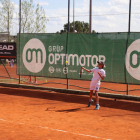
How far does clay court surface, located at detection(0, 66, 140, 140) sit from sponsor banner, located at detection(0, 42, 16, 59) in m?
3.14

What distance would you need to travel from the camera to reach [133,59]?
998 centimetres

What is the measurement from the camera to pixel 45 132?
6188 mm

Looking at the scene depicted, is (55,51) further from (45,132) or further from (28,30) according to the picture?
(28,30)

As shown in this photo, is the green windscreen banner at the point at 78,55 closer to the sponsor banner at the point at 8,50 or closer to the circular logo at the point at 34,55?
the circular logo at the point at 34,55

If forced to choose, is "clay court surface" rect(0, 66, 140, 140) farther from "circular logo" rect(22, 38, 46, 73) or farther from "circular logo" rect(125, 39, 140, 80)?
"circular logo" rect(22, 38, 46, 73)

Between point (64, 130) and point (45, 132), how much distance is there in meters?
0.48

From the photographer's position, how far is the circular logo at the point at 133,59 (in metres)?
9.88

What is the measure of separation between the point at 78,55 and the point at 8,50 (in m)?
4.70

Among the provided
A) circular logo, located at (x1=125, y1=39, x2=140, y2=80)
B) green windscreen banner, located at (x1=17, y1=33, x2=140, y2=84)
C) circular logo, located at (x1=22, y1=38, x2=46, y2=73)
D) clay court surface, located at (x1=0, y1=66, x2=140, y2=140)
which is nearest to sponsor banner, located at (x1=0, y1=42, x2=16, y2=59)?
green windscreen banner, located at (x1=17, y1=33, x2=140, y2=84)

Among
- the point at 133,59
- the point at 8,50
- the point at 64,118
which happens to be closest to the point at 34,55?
the point at 8,50

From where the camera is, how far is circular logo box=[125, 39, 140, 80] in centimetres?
988

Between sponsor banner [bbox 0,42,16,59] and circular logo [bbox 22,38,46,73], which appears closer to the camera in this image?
circular logo [bbox 22,38,46,73]

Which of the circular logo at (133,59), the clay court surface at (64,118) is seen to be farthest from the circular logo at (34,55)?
the circular logo at (133,59)

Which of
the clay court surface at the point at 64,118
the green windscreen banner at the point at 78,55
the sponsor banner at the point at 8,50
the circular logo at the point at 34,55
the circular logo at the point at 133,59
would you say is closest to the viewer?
the clay court surface at the point at 64,118
